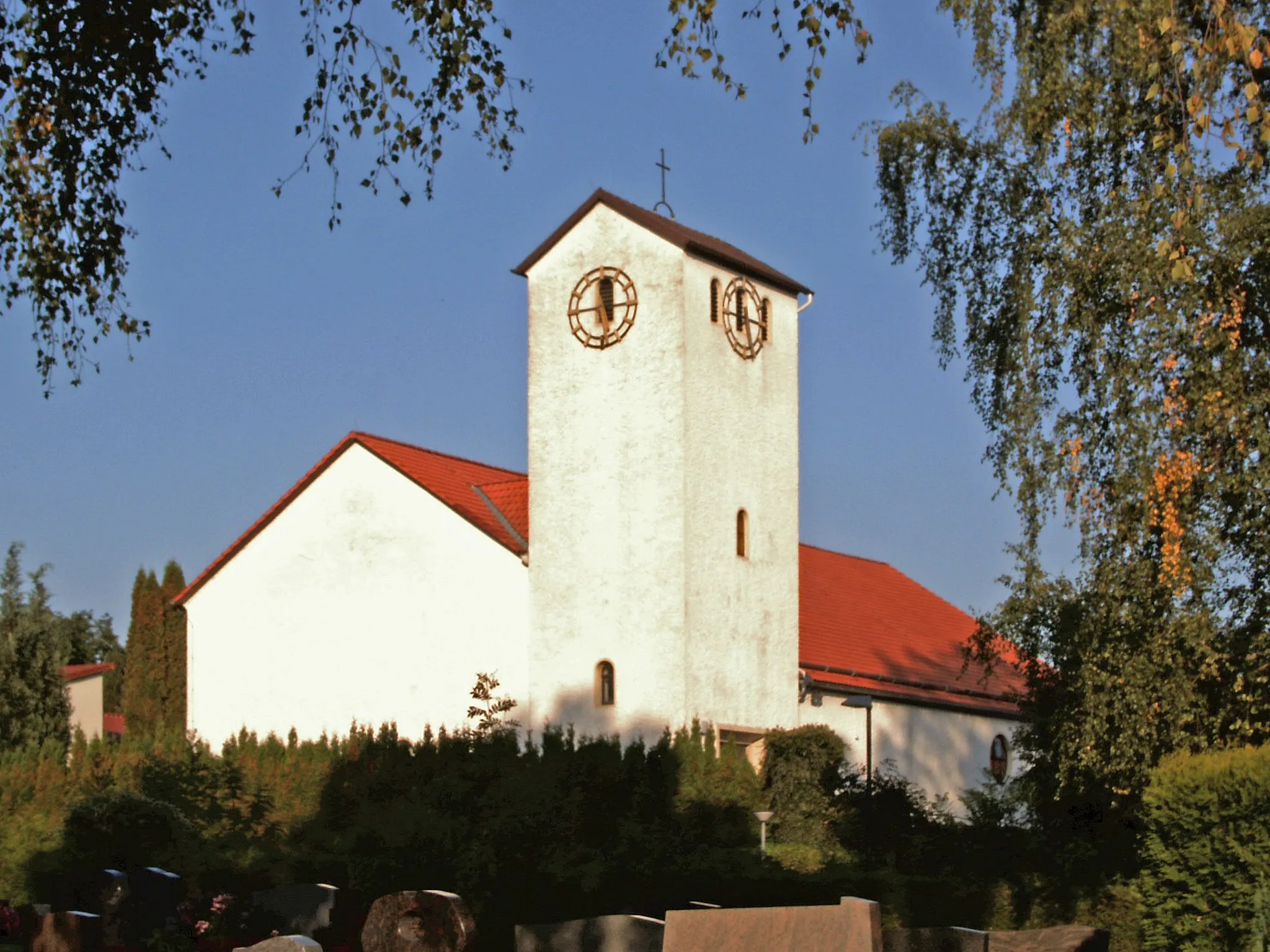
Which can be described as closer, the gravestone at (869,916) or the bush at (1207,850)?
the gravestone at (869,916)

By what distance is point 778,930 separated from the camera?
848 cm

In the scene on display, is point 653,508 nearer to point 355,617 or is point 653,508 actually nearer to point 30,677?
point 355,617

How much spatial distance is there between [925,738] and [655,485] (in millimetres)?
10525

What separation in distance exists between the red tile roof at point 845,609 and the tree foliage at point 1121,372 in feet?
35.5

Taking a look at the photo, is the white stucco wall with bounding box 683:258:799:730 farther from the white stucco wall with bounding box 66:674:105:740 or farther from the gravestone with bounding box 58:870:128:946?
the white stucco wall with bounding box 66:674:105:740

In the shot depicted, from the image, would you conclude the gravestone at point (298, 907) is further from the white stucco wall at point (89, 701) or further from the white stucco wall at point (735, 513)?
the white stucco wall at point (89, 701)

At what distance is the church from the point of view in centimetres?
2994

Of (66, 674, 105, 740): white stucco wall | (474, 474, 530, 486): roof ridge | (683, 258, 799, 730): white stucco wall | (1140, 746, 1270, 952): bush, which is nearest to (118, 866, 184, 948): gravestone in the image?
(1140, 746, 1270, 952): bush

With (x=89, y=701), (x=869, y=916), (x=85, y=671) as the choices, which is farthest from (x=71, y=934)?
(x=89, y=701)

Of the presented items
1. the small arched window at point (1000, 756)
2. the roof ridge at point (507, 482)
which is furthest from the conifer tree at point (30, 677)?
the small arched window at point (1000, 756)

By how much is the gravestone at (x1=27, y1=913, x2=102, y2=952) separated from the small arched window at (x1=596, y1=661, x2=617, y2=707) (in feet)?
57.3

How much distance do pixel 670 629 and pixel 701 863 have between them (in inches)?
414

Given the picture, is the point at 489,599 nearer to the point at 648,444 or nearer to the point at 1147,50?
the point at 648,444

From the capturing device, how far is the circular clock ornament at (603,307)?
30.9 meters
